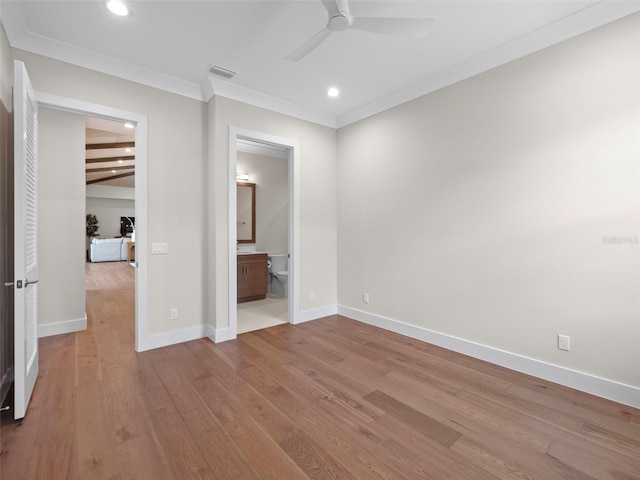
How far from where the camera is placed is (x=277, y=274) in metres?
5.58

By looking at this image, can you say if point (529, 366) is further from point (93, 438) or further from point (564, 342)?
point (93, 438)

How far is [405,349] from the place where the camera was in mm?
3098

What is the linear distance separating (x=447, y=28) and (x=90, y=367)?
164 inches

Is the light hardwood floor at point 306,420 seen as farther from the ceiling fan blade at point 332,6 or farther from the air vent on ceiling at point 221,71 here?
the air vent on ceiling at point 221,71

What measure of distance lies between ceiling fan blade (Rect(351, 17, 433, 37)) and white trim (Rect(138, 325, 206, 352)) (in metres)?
3.22

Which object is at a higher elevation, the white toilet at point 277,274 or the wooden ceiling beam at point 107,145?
the wooden ceiling beam at point 107,145

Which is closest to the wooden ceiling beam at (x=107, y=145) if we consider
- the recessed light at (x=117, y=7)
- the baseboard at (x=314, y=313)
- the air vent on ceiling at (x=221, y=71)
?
the air vent on ceiling at (x=221, y=71)

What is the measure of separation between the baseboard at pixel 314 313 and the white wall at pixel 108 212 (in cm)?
1279

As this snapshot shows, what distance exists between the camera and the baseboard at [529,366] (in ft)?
6.91

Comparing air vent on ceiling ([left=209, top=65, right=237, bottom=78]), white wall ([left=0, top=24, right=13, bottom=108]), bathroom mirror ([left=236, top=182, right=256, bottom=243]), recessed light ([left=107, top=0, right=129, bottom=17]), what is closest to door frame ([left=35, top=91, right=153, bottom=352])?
white wall ([left=0, top=24, right=13, bottom=108])

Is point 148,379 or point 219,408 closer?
point 219,408

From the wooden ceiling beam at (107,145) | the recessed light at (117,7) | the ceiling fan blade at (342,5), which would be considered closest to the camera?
the ceiling fan blade at (342,5)

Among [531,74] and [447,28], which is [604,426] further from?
[447,28]

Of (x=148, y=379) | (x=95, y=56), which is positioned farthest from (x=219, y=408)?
(x=95, y=56)
